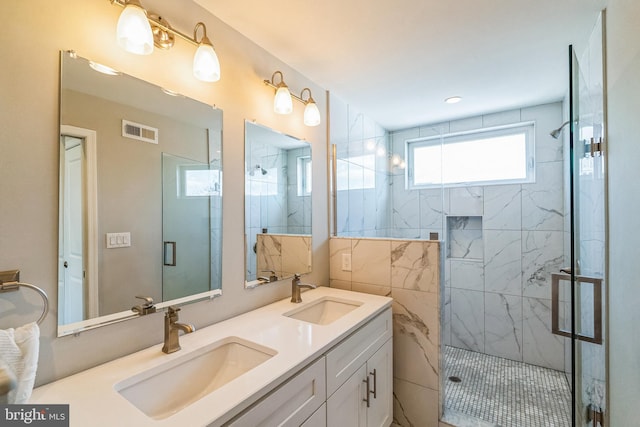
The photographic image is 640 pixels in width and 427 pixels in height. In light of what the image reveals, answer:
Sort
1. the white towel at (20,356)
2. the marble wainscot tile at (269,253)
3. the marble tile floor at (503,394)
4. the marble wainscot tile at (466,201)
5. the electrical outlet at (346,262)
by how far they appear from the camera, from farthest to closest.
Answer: the marble wainscot tile at (466,201) < the electrical outlet at (346,262) < the marble tile floor at (503,394) < the marble wainscot tile at (269,253) < the white towel at (20,356)

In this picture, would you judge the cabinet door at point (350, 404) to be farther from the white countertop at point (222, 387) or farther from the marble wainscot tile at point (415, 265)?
the marble wainscot tile at point (415, 265)

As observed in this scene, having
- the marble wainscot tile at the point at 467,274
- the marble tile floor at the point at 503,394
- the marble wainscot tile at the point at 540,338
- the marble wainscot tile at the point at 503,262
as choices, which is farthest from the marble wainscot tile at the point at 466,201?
the marble tile floor at the point at 503,394

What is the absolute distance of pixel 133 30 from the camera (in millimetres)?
1007

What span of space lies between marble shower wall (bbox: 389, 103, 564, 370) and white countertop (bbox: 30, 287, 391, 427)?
1.72 meters

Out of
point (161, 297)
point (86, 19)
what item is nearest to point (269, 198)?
point (161, 297)

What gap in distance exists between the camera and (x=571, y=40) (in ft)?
5.37

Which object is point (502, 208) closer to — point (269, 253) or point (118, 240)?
point (269, 253)

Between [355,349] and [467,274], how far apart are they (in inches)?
79.1

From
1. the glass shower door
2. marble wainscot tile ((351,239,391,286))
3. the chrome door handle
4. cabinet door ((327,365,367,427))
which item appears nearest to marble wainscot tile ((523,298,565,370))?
the glass shower door

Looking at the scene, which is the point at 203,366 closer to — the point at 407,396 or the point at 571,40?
the point at 407,396

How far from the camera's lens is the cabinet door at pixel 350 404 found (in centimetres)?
121

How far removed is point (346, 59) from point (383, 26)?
36cm

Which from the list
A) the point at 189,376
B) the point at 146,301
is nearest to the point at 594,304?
the point at 189,376

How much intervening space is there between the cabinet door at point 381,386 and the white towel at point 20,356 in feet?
4.32
